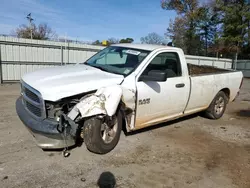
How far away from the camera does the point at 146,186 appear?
9.23ft

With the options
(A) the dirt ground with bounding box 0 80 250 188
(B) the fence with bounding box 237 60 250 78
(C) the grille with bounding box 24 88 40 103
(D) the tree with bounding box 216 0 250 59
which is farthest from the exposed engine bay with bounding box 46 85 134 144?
(D) the tree with bounding box 216 0 250 59

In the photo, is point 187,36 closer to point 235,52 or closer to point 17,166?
point 235,52

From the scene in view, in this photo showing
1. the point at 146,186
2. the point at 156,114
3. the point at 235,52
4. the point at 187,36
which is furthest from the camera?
the point at 187,36

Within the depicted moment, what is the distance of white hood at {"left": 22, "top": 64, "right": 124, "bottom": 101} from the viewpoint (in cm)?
298

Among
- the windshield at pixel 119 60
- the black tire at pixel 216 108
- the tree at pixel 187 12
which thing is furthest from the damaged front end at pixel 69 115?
the tree at pixel 187 12

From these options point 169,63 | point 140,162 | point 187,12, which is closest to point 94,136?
point 140,162

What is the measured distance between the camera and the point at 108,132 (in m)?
3.60

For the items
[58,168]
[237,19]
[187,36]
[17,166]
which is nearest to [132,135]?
[58,168]

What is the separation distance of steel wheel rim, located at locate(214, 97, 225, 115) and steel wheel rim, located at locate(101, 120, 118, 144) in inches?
141

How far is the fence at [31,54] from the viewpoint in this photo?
1093 centimetres

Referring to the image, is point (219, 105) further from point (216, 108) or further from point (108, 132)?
point (108, 132)

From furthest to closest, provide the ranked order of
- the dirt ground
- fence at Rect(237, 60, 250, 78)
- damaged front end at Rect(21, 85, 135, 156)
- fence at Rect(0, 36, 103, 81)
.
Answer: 1. fence at Rect(237, 60, 250, 78)
2. fence at Rect(0, 36, 103, 81)
3. damaged front end at Rect(21, 85, 135, 156)
4. the dirt ground

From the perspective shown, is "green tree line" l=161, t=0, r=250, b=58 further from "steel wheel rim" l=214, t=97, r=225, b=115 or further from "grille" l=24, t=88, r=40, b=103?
"grille" l=24, t=88, r=40, b=103

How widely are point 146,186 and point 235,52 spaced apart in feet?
97.6
